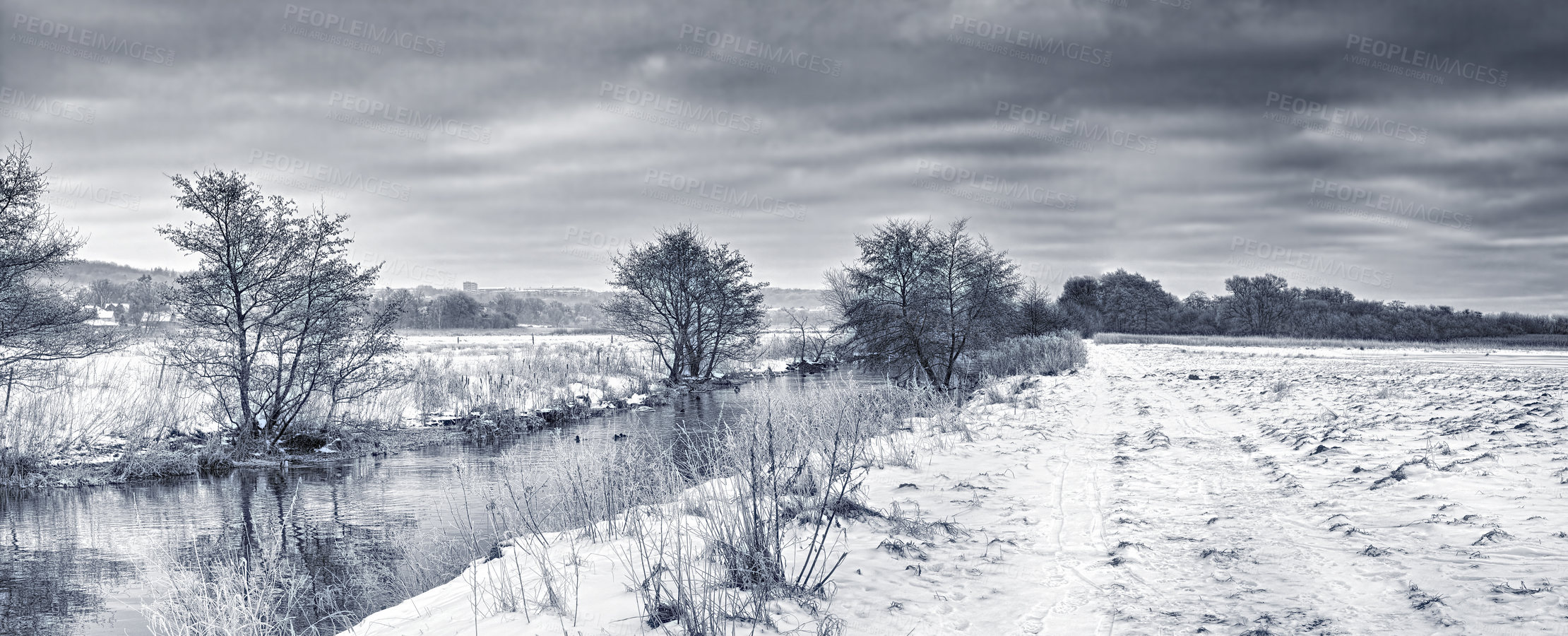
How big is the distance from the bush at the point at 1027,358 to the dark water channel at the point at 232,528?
16.8m

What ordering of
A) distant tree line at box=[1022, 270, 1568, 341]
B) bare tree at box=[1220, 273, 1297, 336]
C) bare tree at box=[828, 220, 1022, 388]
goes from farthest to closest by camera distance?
bare tree at box=[1220, 273, 1297, 336]
distant tree line at box=[1022, 270, 1568, 341]
bare tree at box=[828, 220, 1022, 388]

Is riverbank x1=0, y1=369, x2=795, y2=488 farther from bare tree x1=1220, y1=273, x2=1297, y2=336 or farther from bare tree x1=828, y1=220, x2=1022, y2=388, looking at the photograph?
bare tree x1=1220, y1=273, x2=1297, y2=336

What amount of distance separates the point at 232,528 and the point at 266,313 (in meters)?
7.74

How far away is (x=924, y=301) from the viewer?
81.4 ft

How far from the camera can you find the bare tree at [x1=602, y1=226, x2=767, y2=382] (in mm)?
33719

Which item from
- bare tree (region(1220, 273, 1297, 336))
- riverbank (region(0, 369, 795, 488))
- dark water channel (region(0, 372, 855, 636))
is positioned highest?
bare tree (region(1220, 273, 1297, 336))

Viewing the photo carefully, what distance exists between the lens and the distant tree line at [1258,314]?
211 feet

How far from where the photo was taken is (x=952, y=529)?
6.62 m

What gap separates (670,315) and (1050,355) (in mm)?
15920

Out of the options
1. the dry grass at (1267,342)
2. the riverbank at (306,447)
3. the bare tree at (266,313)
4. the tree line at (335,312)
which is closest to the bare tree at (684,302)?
the tree line at (335,312)

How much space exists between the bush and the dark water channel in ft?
55.2

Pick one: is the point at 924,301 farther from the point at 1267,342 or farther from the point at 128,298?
the point at 128,298

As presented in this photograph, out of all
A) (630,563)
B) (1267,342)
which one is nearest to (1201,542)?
(630,563)

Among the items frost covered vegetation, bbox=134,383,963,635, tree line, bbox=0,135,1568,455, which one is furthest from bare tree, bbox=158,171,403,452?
frost covered vegetation, bbox=134,383,963,635
